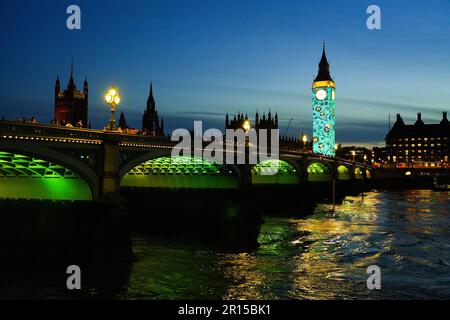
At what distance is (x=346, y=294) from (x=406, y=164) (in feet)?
541

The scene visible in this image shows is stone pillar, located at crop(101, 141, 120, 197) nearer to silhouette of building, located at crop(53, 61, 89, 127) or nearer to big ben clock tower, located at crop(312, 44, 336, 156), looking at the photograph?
silhouette of building, located at crop(53, 61, 89, 127)

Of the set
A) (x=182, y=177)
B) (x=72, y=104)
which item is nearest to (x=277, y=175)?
(x=182, y=177)

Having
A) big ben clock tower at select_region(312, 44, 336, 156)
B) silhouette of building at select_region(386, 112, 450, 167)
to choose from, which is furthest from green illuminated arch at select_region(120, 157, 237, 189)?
silhouette of building at select_region(386, 112, 450, 167)

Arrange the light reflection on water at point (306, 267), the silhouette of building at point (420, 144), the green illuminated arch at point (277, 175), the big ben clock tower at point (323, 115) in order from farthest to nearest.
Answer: the silhouette of building at point (420, 144), the big ben clock tower at point (323, 115), the green illuminated arch at point (277, 175), the light reflection on water at point (306, 267)

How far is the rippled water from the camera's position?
16969mm

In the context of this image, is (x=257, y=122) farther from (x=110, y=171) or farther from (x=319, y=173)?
(x=110, y=171)

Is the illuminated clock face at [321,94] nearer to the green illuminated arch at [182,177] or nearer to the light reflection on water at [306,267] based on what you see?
the green illuminated arch at [182,177]

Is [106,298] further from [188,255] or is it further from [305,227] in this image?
[305,227]

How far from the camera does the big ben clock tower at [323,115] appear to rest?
144 meters

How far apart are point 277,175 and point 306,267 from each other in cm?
4378

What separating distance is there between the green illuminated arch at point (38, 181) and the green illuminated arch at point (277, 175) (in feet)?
115

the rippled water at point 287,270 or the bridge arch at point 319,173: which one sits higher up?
the bridge arch at point 319,173

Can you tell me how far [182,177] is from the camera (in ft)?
149

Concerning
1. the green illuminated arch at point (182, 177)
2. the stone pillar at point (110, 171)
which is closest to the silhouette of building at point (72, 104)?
the green illuminated arch at point (182, 177)
